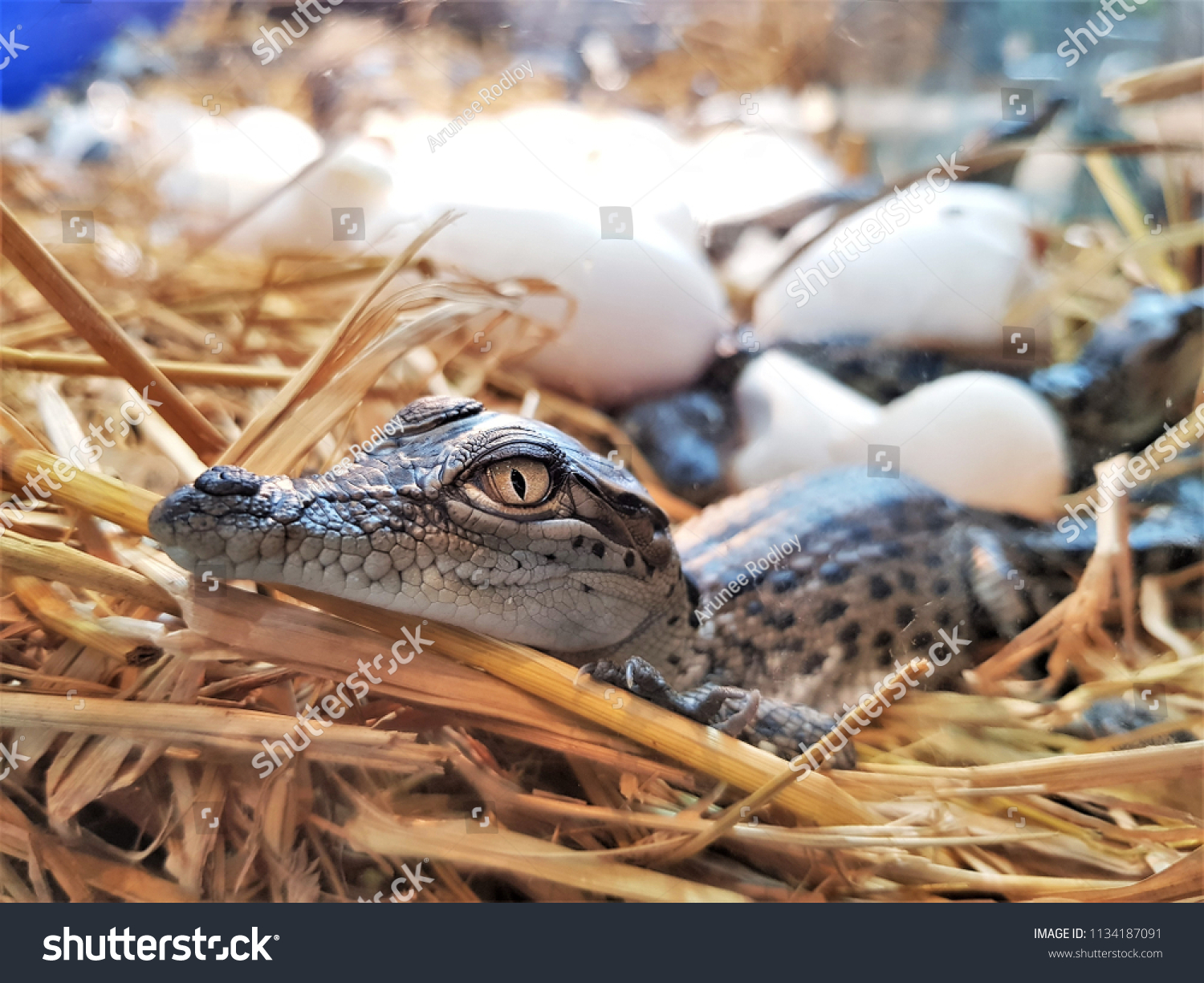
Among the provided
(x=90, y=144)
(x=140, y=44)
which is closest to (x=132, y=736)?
(x=90, y=144)

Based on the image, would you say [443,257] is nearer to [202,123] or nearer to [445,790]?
[202,123]

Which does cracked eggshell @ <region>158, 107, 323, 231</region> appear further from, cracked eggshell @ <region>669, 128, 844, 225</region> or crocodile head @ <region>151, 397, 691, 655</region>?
cracked eggshell @ <region>669, 128, 844, 225</region>

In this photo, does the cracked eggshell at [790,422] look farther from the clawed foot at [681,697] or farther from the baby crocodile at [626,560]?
the clawed foot at [681,697]

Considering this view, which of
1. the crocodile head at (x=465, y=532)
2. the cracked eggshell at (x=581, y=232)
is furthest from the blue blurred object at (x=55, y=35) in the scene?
the crocodile head at (x=465, y=532)

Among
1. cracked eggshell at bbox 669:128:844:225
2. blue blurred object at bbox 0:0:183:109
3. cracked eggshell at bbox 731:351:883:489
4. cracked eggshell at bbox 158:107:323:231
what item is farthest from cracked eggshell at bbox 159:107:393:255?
cracked eggshell at bbox 731:351:883:489

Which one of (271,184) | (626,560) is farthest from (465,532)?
(271,184)
